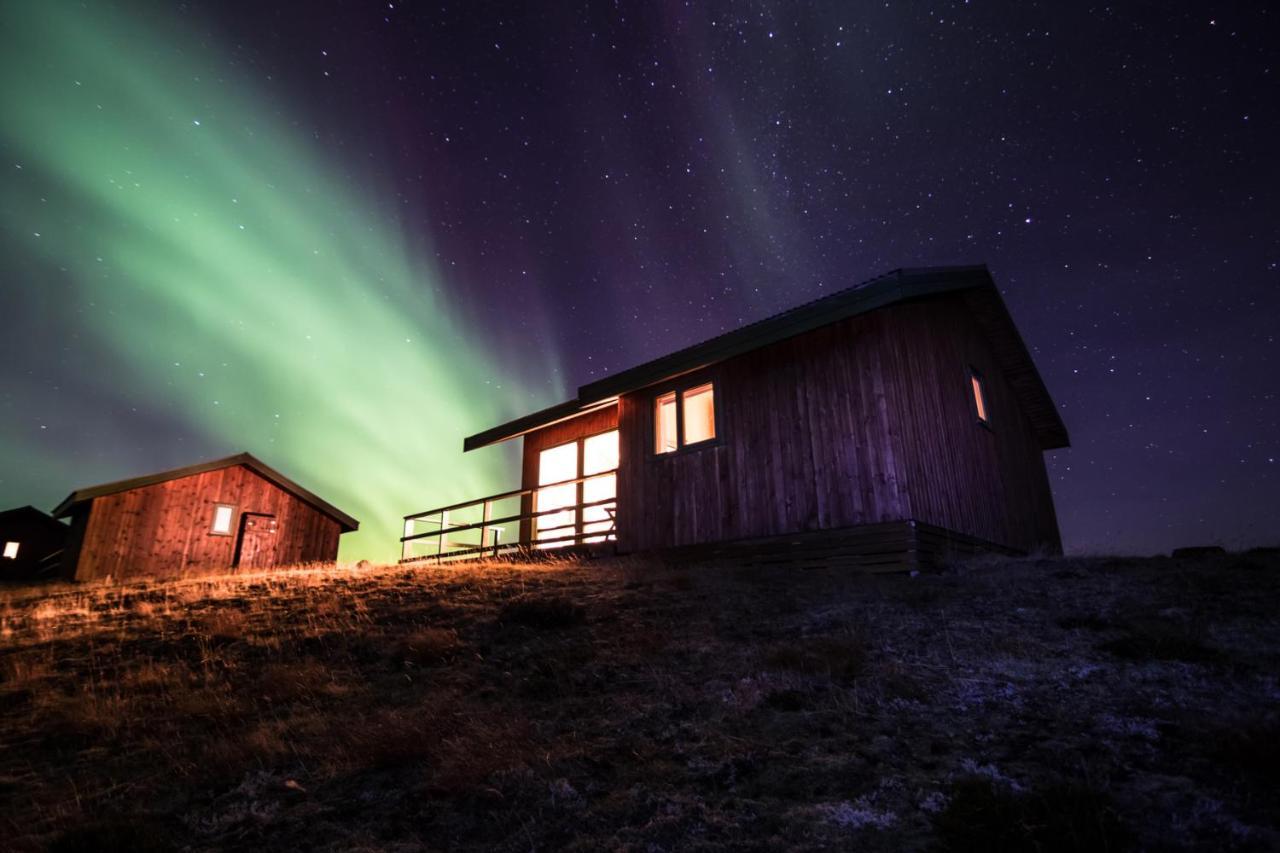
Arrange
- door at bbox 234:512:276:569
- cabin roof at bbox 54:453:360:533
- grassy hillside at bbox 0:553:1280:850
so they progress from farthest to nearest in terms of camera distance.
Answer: door at bbox 234:512:276:569, cabin roof at bbox 54:453:360:533, grassy hillside at bbox 0:553:1280:850

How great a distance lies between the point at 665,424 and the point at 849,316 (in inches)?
190

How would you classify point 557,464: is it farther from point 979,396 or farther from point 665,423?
point 979,396

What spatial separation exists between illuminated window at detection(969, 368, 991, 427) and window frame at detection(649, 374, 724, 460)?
208 inches

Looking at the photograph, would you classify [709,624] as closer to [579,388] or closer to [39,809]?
[39,809]

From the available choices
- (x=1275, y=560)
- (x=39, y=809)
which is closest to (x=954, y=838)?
(x=39, y=809)

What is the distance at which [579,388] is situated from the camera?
52.7 ft

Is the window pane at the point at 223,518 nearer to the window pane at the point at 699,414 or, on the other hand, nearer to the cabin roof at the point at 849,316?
the cabin roof at the point at 849,316

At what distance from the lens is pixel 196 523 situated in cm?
2470

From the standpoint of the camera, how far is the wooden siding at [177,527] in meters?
22.8

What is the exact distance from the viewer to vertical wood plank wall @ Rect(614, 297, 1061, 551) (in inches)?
433

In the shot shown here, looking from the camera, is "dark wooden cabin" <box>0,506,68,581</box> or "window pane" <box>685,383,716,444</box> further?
"dark wooden cabin" <box>0,506,68,581</box>

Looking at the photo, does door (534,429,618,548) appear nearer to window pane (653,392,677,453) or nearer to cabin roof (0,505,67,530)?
window pane (653,392,677,453)

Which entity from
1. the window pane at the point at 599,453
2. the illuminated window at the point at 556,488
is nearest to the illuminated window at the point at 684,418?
the window pane at the point at 599,453

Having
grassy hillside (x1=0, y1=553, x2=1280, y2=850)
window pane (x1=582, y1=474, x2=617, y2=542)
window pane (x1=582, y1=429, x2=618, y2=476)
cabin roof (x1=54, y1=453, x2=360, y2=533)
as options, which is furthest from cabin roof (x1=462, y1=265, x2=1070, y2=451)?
cabin roof (x1=54, y1=453, x2=360, y2=533)
